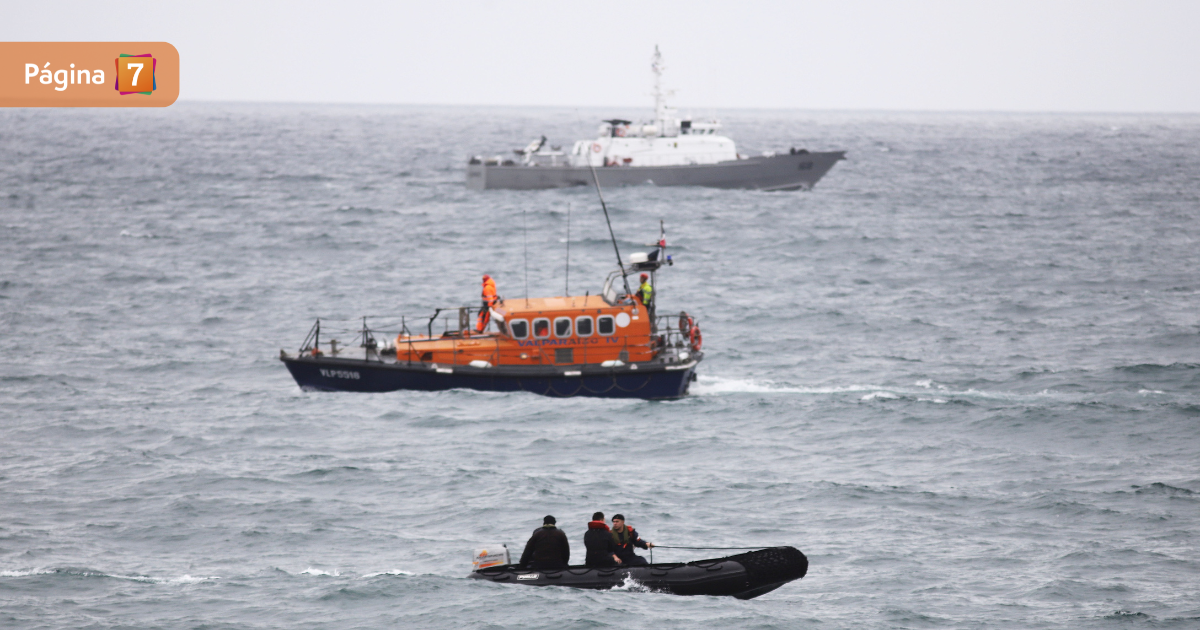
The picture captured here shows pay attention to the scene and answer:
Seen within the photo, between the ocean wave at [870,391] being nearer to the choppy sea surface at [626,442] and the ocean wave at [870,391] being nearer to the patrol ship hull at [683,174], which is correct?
the choppy sea surface at [626,442]

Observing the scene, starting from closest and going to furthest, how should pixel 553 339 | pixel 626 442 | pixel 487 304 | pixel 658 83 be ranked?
pixel 626 442 < pixel 553 339 < pixel 487 304 < pixel 658 83

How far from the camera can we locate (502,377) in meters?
27.2

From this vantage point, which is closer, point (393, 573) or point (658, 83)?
point (393, 573)

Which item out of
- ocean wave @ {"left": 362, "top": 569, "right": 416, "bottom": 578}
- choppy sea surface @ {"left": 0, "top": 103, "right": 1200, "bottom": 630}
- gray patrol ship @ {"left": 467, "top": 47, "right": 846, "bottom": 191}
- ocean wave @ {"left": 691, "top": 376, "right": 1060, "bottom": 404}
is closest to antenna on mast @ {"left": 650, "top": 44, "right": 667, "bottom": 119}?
gray patrol ship @ {"left": 467, "top": 47, "right": 846, "bottom": 191}

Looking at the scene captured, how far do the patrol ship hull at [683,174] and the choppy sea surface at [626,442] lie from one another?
630 inches

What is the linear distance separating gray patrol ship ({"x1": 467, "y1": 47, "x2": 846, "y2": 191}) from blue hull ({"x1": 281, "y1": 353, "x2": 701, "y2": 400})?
145 ft

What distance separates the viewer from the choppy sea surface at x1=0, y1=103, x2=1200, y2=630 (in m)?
17.9

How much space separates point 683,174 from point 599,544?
57.3 m

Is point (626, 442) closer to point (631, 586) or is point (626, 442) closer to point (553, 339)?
point (553, 339)

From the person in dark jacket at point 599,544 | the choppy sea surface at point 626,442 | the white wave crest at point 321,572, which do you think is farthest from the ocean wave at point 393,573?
the person in dark jacket at point 599,544

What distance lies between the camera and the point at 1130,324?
1497 inches

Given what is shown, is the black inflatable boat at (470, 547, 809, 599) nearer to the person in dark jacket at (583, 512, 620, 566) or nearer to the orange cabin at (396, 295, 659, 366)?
the person in dark jacket at (583, 512, 620, 566)

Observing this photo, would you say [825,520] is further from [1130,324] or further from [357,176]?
[357,176]

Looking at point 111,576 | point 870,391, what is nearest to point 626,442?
point 870,391
